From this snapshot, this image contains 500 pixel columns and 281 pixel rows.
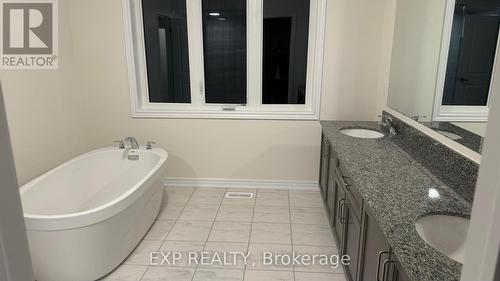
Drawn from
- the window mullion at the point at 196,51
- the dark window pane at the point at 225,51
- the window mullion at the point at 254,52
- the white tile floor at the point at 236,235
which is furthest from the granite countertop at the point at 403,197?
the window mullion at the point at 196,51

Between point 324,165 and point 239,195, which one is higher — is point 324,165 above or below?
above

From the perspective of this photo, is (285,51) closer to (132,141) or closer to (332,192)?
(332,192)

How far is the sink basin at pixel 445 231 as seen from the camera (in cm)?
136

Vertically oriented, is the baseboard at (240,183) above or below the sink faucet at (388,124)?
below

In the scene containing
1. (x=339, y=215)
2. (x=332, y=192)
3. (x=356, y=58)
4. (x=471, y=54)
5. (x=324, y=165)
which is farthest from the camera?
(x=356, y=58)

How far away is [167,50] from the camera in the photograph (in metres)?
3.57

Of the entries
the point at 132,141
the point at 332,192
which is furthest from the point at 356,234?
the point at 132,141

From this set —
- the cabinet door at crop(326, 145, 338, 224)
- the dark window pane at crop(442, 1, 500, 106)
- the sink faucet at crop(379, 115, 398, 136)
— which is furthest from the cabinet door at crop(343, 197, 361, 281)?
the sink faucet at crop(379, 115, 398, 136)

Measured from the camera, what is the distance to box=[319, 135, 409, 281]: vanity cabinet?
135cm

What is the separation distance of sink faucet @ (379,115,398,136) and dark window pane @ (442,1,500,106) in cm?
72

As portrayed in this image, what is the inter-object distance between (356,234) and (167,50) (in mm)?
A: 2757

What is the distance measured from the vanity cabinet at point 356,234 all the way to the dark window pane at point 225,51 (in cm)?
137

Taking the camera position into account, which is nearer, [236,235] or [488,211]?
[488,211]

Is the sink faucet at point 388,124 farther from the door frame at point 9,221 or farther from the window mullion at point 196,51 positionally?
the door frame at point 9,221
